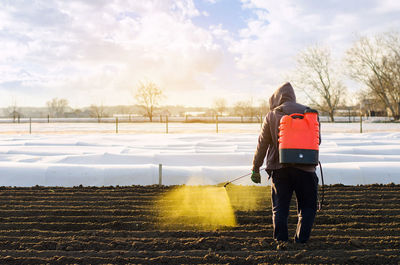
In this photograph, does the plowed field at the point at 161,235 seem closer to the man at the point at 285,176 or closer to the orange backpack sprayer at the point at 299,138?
the man at the point at 285,176

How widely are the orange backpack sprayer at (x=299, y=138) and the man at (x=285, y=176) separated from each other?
0.10 meters

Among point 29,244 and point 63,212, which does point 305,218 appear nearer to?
point 29,244

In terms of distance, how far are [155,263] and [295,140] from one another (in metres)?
1.69

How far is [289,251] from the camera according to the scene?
122 inches

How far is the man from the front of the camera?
120 inches

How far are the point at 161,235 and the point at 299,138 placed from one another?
1.86 metres

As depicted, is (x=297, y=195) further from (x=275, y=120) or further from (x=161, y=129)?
(x=161, y=129)

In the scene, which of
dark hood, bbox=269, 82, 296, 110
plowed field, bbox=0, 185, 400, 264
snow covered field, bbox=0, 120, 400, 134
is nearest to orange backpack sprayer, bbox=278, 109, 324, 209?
dark hood, bbox=269, 82, 296, 110

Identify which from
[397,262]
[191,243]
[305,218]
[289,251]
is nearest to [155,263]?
[191,243]

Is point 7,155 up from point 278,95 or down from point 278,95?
down

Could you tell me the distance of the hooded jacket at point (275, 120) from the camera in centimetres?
303

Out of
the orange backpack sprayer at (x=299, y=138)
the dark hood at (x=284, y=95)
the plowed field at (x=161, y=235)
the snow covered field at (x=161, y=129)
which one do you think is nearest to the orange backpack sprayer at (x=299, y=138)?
the orange backpack sprayer at (x=299, y=138)

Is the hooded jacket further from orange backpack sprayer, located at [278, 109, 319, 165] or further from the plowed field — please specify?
the plowed field

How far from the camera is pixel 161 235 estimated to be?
3609mm
